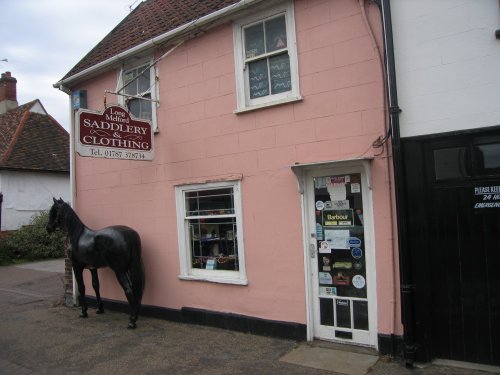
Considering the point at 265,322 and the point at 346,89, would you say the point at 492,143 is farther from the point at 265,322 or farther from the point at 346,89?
the point at 265,322

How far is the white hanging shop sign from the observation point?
6.54 metres

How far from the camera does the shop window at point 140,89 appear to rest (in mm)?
7820

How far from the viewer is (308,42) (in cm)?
595

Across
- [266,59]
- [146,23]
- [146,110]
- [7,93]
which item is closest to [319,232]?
[266,59]

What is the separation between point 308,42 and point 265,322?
3.89 m

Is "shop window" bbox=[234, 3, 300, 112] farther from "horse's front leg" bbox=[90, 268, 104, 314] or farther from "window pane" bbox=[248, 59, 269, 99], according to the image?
"horse's front leg" bbox=[90, 268, 104, 314]

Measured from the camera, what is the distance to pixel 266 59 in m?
6.44

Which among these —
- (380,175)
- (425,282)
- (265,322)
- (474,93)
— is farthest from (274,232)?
(474,93)

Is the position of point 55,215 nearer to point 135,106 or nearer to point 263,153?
point 135,106

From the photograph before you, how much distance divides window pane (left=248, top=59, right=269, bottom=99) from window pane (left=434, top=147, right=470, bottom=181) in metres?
2.60

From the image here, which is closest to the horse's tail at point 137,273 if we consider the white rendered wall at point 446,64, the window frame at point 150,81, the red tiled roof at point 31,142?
the window frame at point 150,81

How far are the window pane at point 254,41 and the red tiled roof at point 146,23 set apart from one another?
1.53 ft

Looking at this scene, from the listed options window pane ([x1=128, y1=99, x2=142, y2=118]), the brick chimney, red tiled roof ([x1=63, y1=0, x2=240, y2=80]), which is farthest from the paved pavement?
the brick chimney

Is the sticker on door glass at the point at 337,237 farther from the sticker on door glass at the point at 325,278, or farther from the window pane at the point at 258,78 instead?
the window pane at the point at 258,78
